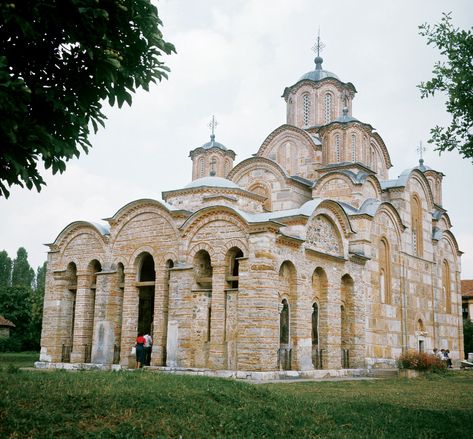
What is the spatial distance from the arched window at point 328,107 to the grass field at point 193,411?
16.3 m

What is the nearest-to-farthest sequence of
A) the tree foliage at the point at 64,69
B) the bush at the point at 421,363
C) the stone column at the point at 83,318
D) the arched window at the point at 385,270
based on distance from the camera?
Answer: the tree foliage at the point at 64,69
the stone column at the point at 83,318
the bush at the point at 421,363
the arched window at the point at 385,270

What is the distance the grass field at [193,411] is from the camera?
22.2 feet

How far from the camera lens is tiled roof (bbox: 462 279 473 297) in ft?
129

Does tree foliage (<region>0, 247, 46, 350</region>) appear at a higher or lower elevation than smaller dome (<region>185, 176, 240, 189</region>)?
lower

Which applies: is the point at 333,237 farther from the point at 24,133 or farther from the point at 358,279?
the point at 24,133

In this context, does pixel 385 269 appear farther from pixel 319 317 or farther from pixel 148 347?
pixel 148 347

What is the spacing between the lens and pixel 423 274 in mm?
24766

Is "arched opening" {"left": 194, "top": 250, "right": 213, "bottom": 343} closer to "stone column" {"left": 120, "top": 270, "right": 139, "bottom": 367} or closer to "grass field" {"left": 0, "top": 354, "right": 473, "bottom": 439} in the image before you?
"stone column" {"left": 120, "top": 270, "right": 139, "bottom": 367}

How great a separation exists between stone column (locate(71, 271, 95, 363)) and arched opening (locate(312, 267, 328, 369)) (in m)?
7.56

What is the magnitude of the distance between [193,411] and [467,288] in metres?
37.8

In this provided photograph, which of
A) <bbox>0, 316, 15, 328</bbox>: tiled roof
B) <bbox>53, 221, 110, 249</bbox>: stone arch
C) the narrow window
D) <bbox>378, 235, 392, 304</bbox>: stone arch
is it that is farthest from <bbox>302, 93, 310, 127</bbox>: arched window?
<bbox>0, 316, 15, 328</bbox>: tiled roof

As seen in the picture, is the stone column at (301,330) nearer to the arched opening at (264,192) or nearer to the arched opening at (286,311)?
the arched opening at (286,311)

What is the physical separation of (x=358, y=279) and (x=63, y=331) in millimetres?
10530

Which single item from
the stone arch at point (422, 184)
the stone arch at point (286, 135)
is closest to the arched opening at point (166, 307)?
the stone arch at point (286, 135)
